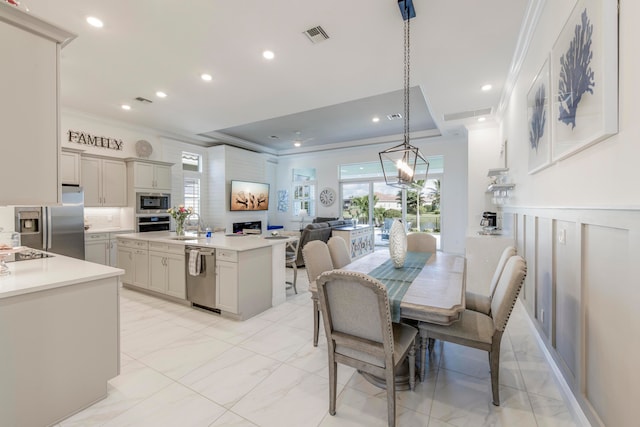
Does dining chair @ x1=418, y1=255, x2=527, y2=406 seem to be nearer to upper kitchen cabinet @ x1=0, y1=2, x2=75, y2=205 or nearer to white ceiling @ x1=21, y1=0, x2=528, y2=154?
white ceiling @ x1=21, y1=0, x2=528, y2=154

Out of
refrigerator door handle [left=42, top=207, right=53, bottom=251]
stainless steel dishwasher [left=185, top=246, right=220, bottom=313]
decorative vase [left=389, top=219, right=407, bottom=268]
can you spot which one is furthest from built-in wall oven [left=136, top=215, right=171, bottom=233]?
decorative vase [left=389, top=219, right=407, bottom=268]

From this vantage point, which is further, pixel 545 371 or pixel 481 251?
pixel 481 251

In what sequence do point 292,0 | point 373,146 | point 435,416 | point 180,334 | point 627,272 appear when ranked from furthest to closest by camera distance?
point 373,146 < point 180,334 < point 292,0 < point 435,416 < point 627,272

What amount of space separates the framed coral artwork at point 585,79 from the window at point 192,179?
276 inches

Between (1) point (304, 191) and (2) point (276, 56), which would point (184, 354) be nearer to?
(2) point (276, 56)

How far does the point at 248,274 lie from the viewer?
10.7ft

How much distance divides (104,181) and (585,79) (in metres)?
6.79

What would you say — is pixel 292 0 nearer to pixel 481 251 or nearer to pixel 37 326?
pixel 37 326

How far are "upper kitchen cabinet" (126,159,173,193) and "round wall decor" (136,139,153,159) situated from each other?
1.30ft

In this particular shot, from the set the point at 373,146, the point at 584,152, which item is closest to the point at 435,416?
the point at 584,152

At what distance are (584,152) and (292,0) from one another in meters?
2.47

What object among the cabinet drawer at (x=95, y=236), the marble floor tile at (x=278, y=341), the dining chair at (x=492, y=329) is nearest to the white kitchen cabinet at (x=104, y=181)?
the cabinet drawer at (x=95, y=236)

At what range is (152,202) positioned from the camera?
5.78 metres

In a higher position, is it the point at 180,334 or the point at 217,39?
the point at 217,39
